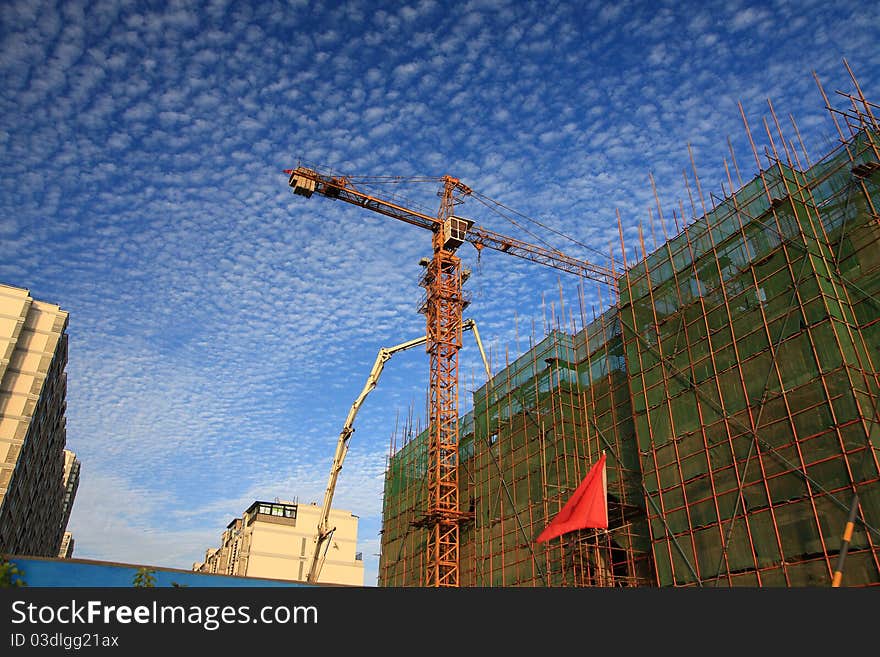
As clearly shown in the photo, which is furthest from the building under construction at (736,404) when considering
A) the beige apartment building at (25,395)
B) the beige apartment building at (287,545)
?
the beige apartment building at (287,545)

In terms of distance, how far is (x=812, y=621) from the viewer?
30.6 ft

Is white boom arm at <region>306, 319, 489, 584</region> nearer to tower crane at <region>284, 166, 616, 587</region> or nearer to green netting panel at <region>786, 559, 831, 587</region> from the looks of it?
tower crane at <region>284, 166, 616, 587</region>

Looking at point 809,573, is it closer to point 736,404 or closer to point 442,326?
point 736,404

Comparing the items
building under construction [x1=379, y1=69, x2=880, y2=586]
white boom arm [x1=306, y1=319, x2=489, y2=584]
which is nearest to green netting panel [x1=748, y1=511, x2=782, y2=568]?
building under construction [x1=379, y1=69, x2=880, y2=586]

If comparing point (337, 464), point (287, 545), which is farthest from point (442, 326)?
point (287, 545)

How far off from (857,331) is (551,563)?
48.4 ft

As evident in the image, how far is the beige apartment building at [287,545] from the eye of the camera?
7419 cm

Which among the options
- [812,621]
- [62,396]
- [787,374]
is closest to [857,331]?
[787,374]

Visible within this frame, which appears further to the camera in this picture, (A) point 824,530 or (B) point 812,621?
(A) point 824,530

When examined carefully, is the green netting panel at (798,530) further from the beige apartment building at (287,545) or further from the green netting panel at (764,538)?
the beige apartment building at (287,545)

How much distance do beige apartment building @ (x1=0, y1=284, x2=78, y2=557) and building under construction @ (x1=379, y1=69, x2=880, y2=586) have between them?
92.4 feet

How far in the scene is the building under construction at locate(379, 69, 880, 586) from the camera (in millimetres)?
18016

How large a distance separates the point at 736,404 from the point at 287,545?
2535 inches

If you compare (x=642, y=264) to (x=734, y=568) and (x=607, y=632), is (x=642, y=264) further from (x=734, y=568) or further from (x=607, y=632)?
(x=607, y=632)
